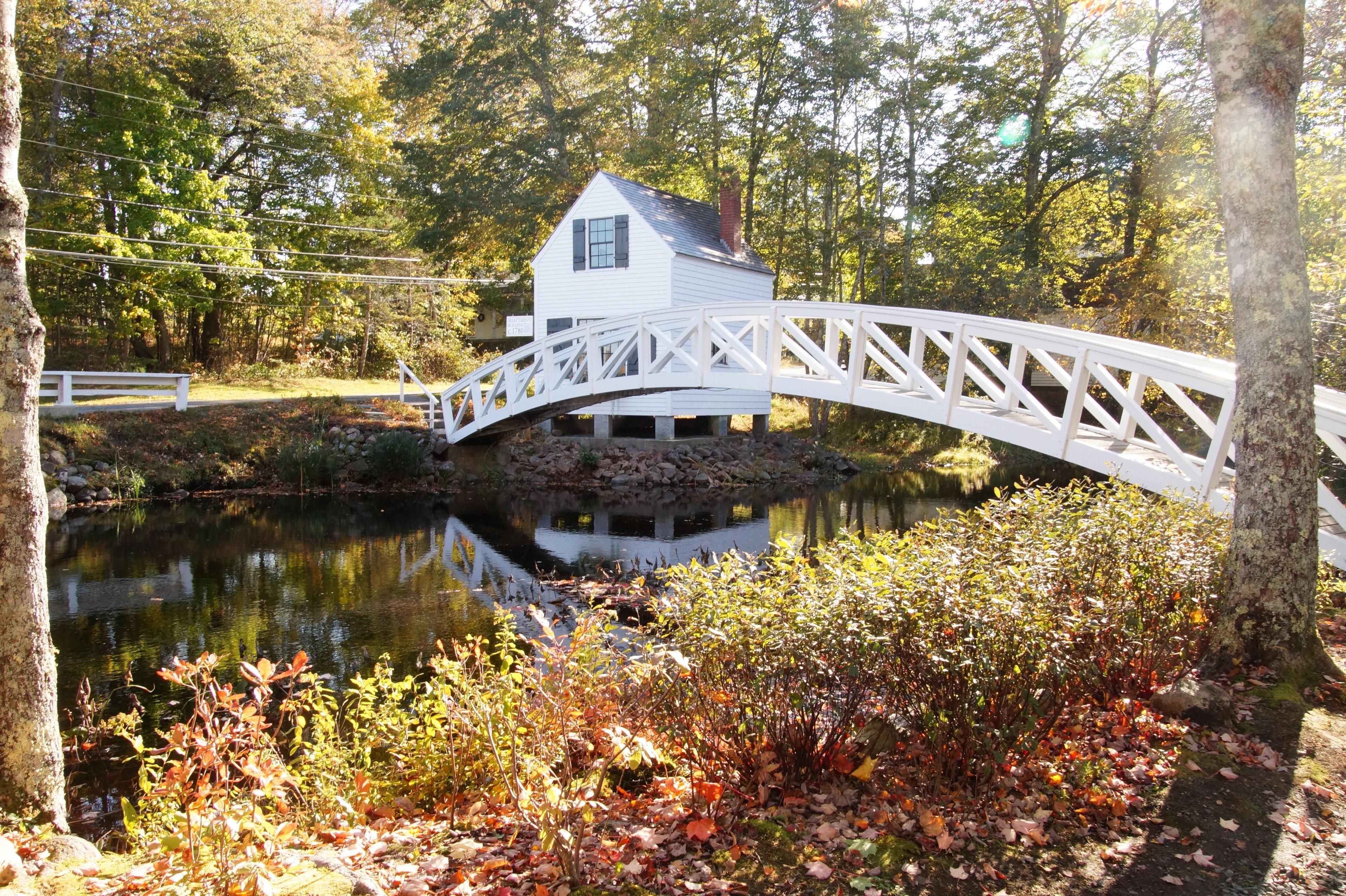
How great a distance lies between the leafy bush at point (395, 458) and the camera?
1800 centimetres

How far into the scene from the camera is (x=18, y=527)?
3289 millimetres

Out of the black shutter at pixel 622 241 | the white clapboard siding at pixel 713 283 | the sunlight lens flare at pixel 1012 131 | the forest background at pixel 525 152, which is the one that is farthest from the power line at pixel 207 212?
the sunlight lens flare at pixel 1012 131

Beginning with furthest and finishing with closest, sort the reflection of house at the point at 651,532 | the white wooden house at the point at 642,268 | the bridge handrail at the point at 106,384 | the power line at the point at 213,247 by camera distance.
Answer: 1. the power line at the point at 213,247
2. the white wooden house at the point at 642,268
3. the bridge handrail at the point at 106,384
4. the reflection of house at the point at 651,532

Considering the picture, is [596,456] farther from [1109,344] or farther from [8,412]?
[8,412]

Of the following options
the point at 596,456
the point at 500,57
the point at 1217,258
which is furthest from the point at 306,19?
the point at 1217,258

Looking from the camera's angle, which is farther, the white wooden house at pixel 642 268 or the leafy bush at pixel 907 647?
the white wooden house at pixel 642 268

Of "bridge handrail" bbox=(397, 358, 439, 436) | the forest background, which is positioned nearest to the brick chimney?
the forest background

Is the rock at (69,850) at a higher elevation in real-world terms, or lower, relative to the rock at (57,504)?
higher

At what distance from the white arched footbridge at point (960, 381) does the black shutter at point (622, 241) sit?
314 centimetres

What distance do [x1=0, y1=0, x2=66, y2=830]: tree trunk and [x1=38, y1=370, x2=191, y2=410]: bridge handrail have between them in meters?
15.4

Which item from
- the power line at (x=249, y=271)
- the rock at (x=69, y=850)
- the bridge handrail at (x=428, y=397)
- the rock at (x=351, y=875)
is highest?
the power line at (x=249, y=271)

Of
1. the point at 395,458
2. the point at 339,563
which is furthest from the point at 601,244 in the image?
the point at 339,563

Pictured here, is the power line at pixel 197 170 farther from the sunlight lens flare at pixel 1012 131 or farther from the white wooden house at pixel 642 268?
the sunlight lens flare at pixel 1012 131

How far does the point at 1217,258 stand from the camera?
1269cm
